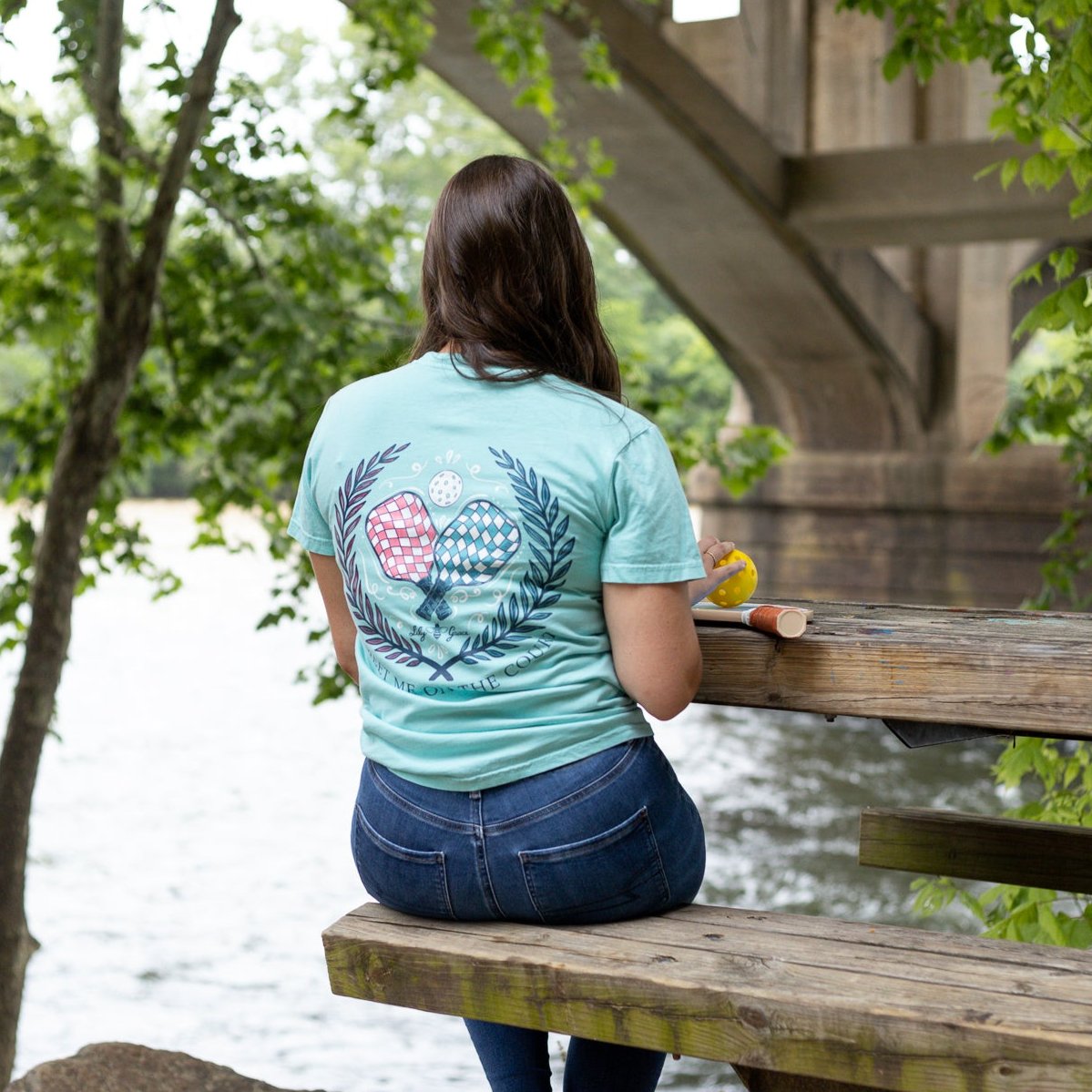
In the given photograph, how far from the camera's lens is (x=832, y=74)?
11.2 meters

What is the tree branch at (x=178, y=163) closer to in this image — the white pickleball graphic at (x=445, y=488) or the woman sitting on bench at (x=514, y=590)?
the woman sitting on bench at (x=514, y=590)

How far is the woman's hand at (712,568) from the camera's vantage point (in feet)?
7.47

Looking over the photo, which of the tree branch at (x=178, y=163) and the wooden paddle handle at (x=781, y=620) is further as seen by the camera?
the tree branch at (x=178, y=163)

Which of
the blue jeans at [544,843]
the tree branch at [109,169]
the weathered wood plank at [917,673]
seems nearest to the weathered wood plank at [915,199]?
the tree branch at [109,169]

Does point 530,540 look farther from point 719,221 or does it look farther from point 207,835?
point 719,221

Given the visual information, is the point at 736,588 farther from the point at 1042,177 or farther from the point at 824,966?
the point at 1042,177

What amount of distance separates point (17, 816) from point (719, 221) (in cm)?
767

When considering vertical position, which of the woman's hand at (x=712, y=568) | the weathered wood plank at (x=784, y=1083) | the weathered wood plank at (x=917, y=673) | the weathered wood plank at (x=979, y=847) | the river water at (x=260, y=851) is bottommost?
the river water at (x=260, y=851)

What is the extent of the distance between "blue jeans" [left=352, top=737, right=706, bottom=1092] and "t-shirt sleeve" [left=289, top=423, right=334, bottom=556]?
1.14 feet

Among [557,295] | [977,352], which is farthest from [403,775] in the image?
[977,352]

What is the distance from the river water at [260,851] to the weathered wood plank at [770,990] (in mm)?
3302

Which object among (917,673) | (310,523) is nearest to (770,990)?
(917,673)

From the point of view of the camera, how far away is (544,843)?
2.09 meters

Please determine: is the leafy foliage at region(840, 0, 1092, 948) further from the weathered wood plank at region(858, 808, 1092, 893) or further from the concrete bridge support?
the concrete bridge support
